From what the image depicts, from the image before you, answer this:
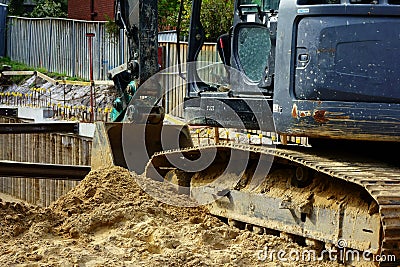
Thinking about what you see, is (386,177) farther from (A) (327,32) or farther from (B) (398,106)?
(A) (327,32)

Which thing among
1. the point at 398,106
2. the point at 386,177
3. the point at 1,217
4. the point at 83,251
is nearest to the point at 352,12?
the point at 398,106

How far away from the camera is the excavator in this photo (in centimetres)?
618

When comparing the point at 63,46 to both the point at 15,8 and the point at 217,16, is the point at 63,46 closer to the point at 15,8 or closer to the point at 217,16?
the point at 15,8

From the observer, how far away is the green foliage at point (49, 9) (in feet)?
115

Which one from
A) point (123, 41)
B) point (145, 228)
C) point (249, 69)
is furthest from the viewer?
point (123, 41)

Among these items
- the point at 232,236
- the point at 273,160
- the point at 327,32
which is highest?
the point at 327,32

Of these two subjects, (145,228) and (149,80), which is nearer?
(145,228)

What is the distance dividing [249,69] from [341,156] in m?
1.30

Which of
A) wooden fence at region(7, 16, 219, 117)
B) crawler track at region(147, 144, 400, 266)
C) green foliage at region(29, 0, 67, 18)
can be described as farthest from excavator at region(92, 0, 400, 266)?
green foliage at region(29, 0, 67, 18)

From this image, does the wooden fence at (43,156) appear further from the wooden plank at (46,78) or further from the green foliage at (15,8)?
the green foliage at (15,8)

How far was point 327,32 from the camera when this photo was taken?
634cm

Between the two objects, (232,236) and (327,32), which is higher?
(327,32)

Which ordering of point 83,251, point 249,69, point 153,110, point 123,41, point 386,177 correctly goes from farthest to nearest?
1. point 123,41
2. point 153,110
3. point 249,69
4. point 83,251
5. point 386,177

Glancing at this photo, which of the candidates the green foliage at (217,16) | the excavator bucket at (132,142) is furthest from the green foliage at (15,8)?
the excavator bucket at (132,142)
